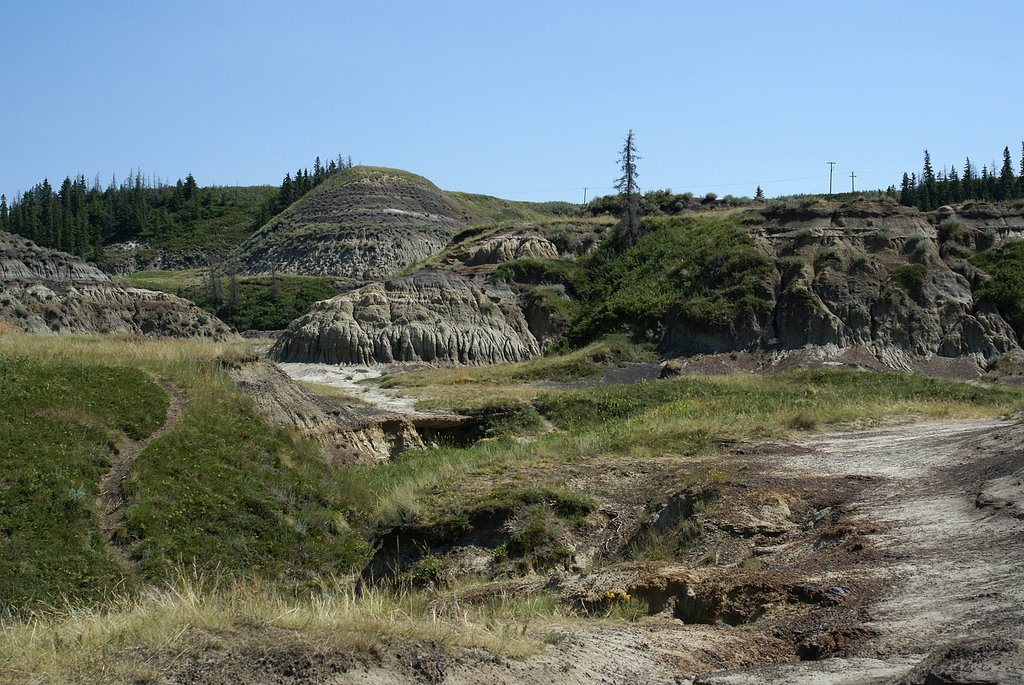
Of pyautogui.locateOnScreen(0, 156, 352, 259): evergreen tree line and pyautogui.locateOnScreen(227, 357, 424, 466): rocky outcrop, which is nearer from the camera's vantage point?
pyautogui.locateOnScreen(227, 357, 424, 466): rocky outcrop

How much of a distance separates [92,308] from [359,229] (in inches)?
2226

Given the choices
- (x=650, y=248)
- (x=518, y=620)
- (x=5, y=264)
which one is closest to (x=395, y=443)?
(x=518, y=620)

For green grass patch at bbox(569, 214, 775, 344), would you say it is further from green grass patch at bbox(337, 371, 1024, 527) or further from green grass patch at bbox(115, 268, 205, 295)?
green grass patch at bbox(115, 268, 205, 295)

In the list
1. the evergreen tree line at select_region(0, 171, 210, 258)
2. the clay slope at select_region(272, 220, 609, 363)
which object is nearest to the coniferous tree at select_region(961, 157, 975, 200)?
the clay slope at select_region(272, 220, 609, 363)

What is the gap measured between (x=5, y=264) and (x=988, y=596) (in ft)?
220

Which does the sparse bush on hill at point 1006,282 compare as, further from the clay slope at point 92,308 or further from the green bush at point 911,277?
the clay slope at point 92,308

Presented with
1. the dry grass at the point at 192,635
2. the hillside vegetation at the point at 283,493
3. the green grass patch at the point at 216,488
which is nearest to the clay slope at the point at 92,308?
the hillside vegetation at the point at 283,493

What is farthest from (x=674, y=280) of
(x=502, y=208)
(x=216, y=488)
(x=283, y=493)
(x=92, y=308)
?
(x=502, y=208)

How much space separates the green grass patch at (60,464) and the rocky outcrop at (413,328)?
1112 inches

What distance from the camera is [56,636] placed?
696 cm

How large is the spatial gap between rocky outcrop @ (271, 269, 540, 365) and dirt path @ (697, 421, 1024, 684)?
3450cm

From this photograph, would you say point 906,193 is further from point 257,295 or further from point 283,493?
point 283,493

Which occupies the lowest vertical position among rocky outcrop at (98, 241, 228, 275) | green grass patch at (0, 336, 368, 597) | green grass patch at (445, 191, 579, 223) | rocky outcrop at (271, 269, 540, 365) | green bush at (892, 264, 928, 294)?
green grass patch at (0, 336, 368, 597)

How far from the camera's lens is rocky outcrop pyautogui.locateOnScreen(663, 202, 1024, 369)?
152 feet
